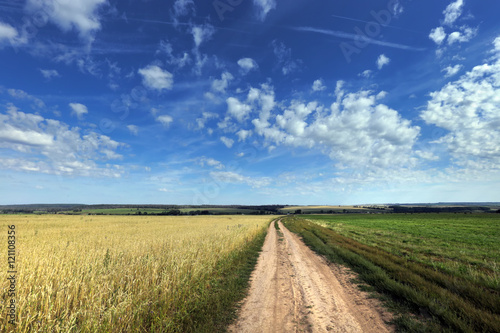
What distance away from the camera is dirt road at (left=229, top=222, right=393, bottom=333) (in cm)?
563

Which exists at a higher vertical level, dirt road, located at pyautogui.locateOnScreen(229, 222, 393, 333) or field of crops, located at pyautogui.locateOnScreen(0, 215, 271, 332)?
field of crops, located at pyautogui.locateOnScreen(0, 215, 271, 332)

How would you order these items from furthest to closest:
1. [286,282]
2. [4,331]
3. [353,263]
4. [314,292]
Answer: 1. [353,263]
2. [286,282]
3. [314,292]
4. [4,331]

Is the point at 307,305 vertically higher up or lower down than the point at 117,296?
lower down

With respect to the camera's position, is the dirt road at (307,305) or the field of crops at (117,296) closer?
the field of crops at (117,296)

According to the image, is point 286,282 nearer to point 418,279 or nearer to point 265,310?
point 265,310

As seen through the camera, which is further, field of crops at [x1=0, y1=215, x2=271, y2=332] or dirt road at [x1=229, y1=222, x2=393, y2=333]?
dirt road at [x1=229, y1=222, x2=393, y2=333]

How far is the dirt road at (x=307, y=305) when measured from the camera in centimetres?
563

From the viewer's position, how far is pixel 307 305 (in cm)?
697

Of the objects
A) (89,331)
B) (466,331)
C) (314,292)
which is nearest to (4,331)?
(89,331)

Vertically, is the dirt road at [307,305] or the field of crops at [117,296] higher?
the field of crops at [117,296]

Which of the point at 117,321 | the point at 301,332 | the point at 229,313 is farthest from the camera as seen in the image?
the point at 229,313

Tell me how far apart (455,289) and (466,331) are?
368 cm

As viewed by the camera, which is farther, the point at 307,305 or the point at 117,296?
the point at 307,305

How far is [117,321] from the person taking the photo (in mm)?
4816
